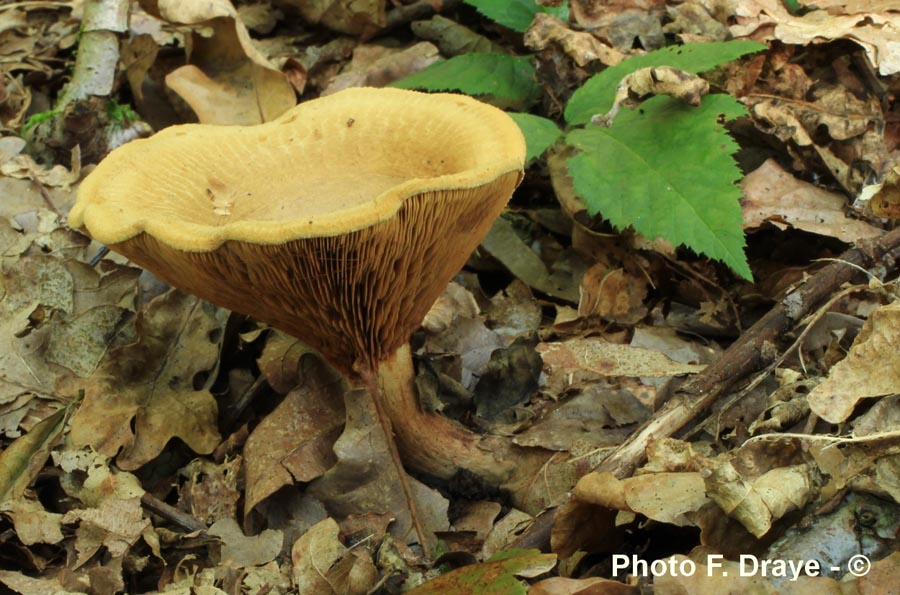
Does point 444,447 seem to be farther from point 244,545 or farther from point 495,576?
point 495,576

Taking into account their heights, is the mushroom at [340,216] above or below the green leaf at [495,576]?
above

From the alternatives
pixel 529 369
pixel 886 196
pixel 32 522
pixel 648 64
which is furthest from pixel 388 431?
pixel 886 196

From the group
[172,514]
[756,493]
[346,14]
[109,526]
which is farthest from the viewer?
[346,14]

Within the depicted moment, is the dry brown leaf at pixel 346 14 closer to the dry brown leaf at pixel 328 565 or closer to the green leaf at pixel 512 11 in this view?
the green leaf at pixel 512 11

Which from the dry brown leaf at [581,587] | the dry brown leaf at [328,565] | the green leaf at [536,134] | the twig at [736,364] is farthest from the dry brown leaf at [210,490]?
the green leaf at [536,134]

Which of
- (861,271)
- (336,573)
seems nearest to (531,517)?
(336,573)

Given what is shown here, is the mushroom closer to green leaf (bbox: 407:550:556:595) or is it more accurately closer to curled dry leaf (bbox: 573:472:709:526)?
green leaf (bbox: 407:550:556:595)

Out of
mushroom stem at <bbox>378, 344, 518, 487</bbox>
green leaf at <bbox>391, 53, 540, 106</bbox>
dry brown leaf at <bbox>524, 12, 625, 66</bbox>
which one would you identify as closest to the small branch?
mushroom stem at <bbox>378, 344, 518, 487</bbox>
